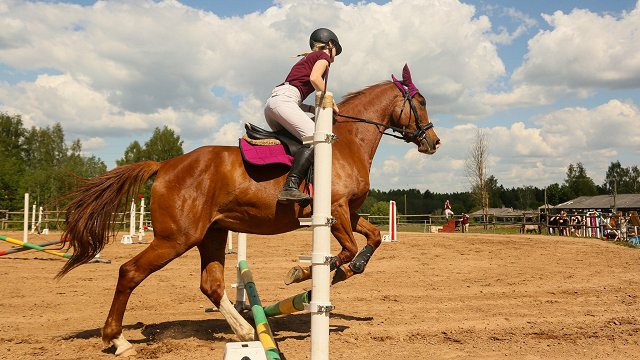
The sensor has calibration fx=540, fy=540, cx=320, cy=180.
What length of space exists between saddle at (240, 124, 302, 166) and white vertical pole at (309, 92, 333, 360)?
1922 millimetres

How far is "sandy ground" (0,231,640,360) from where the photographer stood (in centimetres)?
499

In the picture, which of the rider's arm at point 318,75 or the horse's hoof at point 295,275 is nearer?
the rider's arm at point 318,75

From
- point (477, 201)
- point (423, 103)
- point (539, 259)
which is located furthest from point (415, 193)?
point (423, 103)

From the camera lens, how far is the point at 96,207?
5.66m

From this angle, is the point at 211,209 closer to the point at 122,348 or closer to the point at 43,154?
the point at 122,348

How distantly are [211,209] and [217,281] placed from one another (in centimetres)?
87

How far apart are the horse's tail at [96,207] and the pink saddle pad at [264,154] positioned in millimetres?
1060

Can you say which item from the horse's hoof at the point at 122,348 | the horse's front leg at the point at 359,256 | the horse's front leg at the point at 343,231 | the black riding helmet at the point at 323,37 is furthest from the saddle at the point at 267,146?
the horse's hoof at the point at 122,348

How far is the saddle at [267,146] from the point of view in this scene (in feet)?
17.2

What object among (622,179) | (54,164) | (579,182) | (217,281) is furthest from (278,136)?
(622,179)

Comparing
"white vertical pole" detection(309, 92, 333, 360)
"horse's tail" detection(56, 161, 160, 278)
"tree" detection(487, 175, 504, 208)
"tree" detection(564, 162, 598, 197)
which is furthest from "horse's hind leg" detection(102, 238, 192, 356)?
"tree" detection(564, 162, 598, 197)

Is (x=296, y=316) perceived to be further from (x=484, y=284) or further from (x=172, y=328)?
(x=484, y=284)

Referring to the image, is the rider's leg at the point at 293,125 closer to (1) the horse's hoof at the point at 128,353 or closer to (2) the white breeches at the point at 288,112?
(2) the white breeches at the point at 288,112

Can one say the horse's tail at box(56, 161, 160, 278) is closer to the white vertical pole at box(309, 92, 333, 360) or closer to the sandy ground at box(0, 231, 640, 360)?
the sandy ground at box(0, 231, 640, 360)
